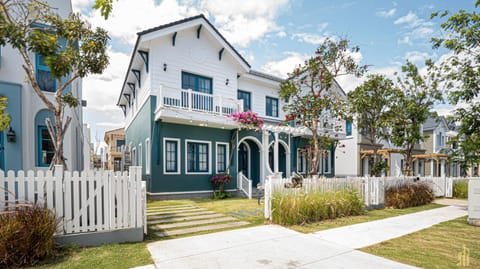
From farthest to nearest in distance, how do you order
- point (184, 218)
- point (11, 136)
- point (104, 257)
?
point (11, 136) < point (184, 218) < point (104, 257)

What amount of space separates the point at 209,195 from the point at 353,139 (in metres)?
14.0

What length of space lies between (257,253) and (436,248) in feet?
11.7

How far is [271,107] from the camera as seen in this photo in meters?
16.3

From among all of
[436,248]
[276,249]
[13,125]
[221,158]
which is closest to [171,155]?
[221,158]

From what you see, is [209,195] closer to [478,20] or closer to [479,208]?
[479,208]

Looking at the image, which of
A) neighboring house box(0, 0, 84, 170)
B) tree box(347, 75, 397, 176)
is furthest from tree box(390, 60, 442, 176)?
neighboring house box(0, 0, 84, 170)

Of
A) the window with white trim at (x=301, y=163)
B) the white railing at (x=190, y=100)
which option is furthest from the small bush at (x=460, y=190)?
the white railing at (x=190, y=100)

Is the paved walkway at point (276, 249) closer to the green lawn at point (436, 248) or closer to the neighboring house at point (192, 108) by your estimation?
the green lawn at point (436, 248)

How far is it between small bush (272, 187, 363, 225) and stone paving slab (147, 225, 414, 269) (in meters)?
0.91

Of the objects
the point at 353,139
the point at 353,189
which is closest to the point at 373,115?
the point at 353,189

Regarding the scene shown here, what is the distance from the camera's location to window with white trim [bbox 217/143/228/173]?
13.1m

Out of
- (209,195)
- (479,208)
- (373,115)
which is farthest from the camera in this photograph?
(209,195)

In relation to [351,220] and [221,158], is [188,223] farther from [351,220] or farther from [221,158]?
[221,158]

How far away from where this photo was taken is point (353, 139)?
68.8 ft
